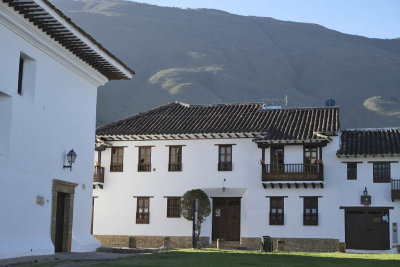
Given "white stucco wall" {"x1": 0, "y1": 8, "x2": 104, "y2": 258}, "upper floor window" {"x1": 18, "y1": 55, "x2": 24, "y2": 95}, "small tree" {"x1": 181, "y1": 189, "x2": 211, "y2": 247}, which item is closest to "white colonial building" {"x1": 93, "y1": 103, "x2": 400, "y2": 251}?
"small tree" {"x1": 181, "y1": 189, "x2": 211, "y2": 247}

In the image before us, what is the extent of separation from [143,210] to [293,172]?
30.4ft

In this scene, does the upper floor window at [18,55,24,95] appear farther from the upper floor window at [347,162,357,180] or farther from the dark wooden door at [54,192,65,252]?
the upper floor window at [347,162,357,180]

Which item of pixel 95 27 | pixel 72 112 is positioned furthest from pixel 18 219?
pixel 95 27

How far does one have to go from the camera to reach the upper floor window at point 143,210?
37750 mm

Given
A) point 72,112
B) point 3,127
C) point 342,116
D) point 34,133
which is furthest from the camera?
point 342,116

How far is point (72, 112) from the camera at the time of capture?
21.6m

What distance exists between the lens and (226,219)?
36719 millimetres

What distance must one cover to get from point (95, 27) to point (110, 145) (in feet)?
400

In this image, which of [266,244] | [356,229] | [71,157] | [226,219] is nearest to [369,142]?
[356,229]

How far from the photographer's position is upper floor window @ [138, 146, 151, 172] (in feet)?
126

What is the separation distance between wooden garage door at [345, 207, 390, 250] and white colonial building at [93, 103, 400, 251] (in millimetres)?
53

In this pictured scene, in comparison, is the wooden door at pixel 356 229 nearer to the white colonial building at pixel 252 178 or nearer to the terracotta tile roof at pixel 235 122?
the white colonial building at pixel 252 178

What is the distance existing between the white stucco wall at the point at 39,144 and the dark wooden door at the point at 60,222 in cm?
61

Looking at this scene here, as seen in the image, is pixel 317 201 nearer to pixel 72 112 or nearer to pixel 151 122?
pixel 151 122
